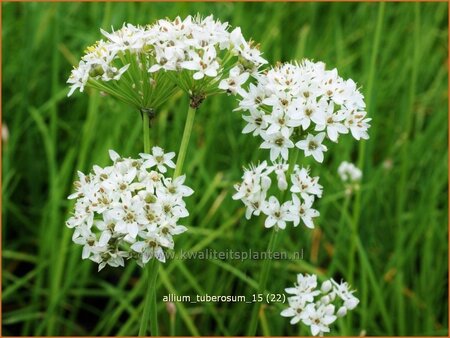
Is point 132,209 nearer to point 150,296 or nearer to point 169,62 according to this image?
point 150,296

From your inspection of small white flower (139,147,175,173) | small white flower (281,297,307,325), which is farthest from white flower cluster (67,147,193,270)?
small white flower (281,297,307,325)

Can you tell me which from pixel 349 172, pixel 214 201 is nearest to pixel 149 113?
pixel 349 172

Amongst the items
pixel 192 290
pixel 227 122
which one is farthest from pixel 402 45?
pixel 192 290

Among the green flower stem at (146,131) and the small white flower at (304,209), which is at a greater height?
the green flower stem at (146,131)

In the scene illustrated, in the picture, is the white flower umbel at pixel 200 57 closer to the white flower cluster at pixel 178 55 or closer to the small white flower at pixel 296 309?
the white flower cluster at pixel 178 55

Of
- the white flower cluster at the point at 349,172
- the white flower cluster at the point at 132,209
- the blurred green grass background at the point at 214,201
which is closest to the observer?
the white flower cluster at the point at 132,209

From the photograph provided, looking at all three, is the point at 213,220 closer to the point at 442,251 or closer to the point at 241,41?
the point at 442,251

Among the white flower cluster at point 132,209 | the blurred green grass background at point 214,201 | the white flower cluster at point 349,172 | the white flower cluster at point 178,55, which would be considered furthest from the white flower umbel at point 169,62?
the white flower cluster at point 349,172
